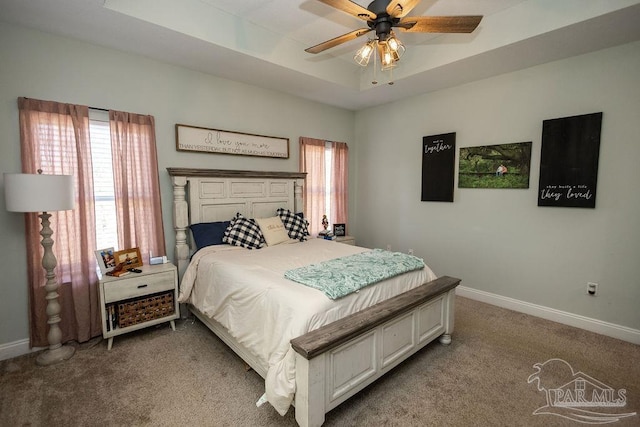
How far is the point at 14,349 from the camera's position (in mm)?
2383

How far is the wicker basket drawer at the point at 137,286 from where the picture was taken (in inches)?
95.6

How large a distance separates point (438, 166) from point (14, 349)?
4.62 meters

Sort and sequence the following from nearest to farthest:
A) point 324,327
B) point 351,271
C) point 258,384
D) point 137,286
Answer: point 324,327
point 258,384
point 351,271
point 137,286

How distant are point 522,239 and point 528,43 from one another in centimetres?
193

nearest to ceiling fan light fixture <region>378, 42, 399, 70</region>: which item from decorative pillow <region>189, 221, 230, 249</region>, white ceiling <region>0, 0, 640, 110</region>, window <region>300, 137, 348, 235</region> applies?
white ceiling <region>0, 0, 640, 110</region>

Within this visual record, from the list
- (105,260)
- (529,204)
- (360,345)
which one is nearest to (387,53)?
(360,345)

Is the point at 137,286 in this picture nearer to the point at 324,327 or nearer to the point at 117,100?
the point at 117,100

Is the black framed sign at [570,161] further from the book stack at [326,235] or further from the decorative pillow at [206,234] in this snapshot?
the decorative pillow at [206,234]

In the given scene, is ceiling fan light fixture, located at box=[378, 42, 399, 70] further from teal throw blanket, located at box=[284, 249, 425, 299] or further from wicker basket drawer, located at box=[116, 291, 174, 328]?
wicker basket drawer, located at box=[116, 291, 174, 328]

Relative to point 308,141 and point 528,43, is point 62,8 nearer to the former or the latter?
point 308,141

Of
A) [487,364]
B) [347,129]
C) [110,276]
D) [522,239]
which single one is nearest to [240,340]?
[110,276]

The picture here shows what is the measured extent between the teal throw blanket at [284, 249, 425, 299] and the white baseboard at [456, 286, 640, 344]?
5.21 feet

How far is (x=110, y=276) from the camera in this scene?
246 centimetres

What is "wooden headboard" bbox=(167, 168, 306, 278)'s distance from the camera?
3045mm
